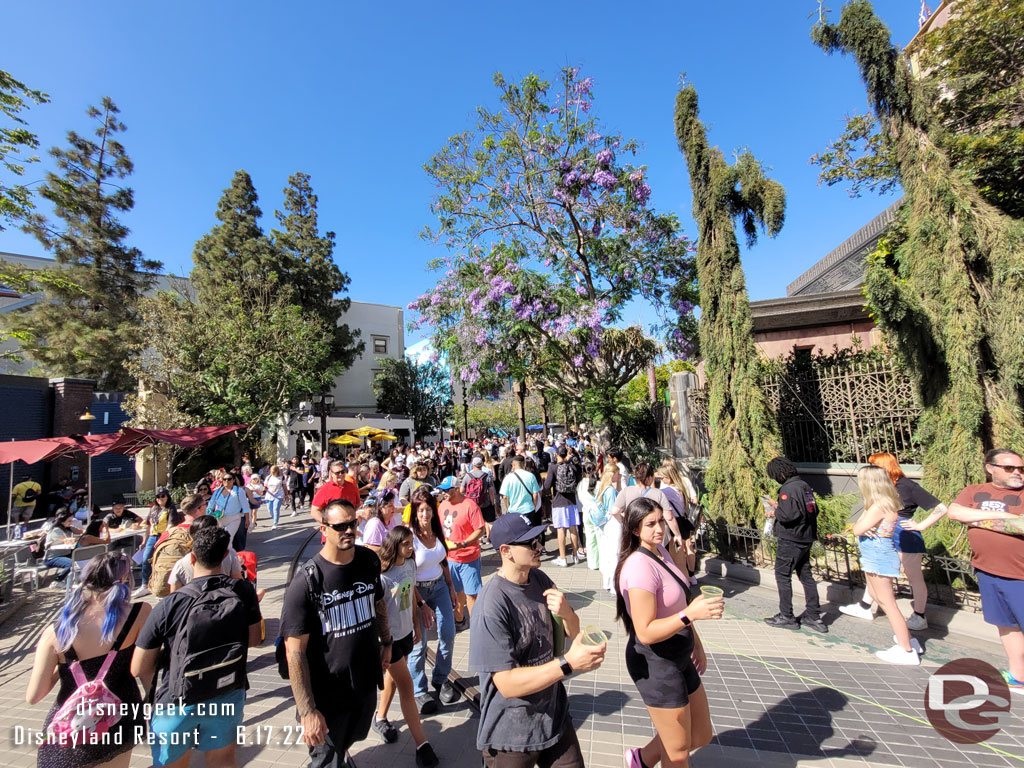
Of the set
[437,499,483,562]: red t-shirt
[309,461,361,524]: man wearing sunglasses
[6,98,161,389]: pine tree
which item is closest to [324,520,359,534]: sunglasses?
[437,499,483,562]: red t-shirt

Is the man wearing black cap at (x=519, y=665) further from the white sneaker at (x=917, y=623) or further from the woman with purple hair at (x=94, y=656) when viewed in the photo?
the white sneaker at (x=917, y=623)

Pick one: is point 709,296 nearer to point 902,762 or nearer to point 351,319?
point 902,762

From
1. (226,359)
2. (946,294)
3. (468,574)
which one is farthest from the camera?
(226,359)

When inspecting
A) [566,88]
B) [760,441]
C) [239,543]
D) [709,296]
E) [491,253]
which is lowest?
[239,543]

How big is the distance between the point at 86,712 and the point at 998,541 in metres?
5.72

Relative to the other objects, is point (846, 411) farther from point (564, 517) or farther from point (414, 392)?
point (414, 392)

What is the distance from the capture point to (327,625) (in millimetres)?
2520

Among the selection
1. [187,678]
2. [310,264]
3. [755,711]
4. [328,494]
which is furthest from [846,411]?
[310,264]

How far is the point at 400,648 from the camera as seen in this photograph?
3230mm

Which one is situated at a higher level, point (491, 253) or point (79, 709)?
point (491, 253)

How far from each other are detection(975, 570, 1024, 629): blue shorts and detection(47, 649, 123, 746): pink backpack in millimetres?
5631

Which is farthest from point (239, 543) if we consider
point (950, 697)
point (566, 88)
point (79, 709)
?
point (566, 88)

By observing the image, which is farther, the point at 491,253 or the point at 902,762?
the point at 491,253

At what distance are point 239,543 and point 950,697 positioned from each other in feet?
27.6
